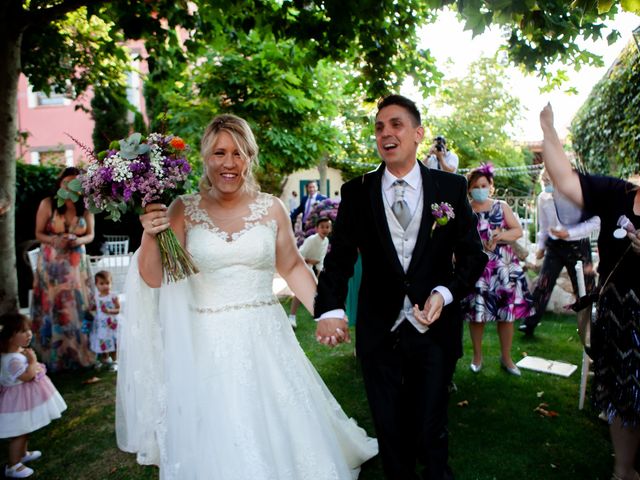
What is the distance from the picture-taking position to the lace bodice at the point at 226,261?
3.12 m

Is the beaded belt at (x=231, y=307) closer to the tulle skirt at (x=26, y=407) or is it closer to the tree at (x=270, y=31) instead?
the tulle skirt at (x=26, y=407)

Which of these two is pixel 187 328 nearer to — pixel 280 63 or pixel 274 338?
pixel 274 338

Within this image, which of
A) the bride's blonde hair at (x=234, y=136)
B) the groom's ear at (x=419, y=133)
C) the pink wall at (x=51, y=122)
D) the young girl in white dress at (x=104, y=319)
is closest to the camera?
the groom's ear at (x=419, y=133)

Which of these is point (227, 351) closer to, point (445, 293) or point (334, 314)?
point (334, 314)

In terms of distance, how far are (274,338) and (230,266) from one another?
1.79 ft

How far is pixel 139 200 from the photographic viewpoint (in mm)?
2838

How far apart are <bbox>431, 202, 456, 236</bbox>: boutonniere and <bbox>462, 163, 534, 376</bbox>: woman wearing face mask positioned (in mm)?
2478

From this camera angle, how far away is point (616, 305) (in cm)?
284

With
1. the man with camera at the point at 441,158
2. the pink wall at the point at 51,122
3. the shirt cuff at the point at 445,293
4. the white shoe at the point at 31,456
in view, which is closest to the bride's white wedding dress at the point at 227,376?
the white shoe at the point at 31,456

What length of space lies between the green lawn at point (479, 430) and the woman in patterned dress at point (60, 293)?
296 millimetres

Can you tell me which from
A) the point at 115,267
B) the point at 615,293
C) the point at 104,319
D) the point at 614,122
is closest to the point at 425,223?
the point at 615,293

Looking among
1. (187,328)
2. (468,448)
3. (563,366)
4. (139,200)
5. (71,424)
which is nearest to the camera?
(139,200)

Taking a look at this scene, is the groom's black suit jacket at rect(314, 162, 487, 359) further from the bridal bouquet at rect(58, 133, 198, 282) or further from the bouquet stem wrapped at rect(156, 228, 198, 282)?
the bridal bouquet at rect(58, 133, 198, 282)

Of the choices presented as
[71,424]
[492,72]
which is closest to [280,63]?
[71,424]
